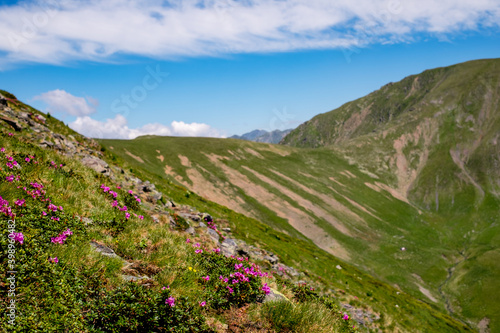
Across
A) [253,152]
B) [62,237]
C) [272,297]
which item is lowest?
[272,297]

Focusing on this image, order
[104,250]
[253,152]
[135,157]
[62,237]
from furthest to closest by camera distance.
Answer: [253,152] < [135,157] < [104,250] < [62,237]

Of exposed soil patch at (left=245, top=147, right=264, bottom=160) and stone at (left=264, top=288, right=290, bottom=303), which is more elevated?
exposed soil patch at (left=245, top=147, right=264, bottom=160)

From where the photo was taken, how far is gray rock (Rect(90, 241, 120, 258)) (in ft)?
28.4

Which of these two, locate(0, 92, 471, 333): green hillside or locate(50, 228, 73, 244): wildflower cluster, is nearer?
locate(0, 92, 471, 333): green hillside

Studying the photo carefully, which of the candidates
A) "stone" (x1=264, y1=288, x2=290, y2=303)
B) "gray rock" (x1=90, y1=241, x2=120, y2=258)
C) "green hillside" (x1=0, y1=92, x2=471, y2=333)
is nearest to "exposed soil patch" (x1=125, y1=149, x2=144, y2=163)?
"green hillside" (x1=0, y1=92, x2=471, y2=333)

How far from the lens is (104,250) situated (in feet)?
29.0

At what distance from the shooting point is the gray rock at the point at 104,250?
866 centimetres

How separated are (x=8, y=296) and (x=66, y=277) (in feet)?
3.75

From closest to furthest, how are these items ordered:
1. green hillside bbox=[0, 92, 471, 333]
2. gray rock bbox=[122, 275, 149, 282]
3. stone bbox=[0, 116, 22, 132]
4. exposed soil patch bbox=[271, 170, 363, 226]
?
Answer: green hillside bbox=[0, 92, 471, 333] → gray rock bbox=[122, 275, 149, 282] → stone bbox=[0, 116, 22, 132] → exposed soil patch bbox=[271, 170, 363, 226]

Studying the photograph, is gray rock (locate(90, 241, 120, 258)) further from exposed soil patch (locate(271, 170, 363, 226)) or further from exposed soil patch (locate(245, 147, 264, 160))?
exposed soil patch (locate(245, 147, 264, 160))

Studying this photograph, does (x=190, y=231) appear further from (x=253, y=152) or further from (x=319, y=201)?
(x=253, y=152)

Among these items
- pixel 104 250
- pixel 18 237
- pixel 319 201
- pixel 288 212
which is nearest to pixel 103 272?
pixel 104 250

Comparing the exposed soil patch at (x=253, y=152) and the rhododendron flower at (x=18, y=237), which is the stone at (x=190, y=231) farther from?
the exposed soil patch at (x=253, y=152)

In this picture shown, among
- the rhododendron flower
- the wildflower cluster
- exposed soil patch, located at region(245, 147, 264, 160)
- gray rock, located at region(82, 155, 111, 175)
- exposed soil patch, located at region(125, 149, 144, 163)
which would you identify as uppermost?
exposed soil patch, located at region(245, 147, 264, 160)
